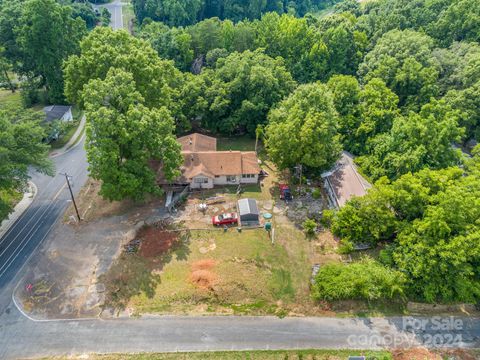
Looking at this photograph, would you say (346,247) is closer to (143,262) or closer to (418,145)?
(418,145)

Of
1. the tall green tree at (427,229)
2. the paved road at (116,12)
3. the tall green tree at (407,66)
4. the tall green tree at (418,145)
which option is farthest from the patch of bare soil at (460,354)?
the paved road at (116,12)

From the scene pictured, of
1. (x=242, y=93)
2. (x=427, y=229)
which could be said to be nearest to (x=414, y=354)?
(x=427, y=229)

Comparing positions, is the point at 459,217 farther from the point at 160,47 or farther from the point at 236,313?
the point at 160,47

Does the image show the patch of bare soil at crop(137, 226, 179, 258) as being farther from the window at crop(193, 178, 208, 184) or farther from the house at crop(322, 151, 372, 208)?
the house at crop(322, 151, 372, 208)

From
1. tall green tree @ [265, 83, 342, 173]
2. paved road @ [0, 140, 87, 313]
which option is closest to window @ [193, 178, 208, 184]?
tall green tree @ [265, 83, 342, 173]

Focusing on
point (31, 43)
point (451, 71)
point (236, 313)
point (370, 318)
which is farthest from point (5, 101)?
point (451, 71)

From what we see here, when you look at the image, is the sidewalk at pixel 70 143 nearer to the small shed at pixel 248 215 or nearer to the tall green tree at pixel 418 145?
the small shed at pixel 248 215

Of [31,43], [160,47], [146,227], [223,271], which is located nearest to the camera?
[223,271]
